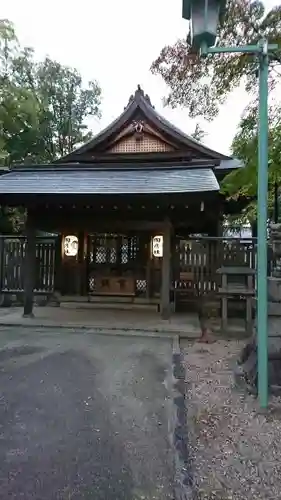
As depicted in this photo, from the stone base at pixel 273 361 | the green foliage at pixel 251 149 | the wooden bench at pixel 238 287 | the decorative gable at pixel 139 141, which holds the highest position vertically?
the decorative gable at pixel 139 141

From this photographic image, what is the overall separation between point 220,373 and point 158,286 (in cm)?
549

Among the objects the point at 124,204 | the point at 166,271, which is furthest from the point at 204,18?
the point at 166,271

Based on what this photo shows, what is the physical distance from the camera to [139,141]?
10680mm

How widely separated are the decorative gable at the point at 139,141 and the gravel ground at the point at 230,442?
757cm

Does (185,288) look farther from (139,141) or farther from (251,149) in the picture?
(251,149)

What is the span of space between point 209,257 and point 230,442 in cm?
590

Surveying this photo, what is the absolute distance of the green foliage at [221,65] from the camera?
6152 mm

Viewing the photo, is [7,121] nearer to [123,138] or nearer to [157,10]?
[123,138]

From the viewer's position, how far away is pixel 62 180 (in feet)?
26.7

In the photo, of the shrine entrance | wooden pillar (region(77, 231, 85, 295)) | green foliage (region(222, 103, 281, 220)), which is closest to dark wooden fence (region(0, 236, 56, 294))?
wooden pillar (region(77, 231, 85, 295))

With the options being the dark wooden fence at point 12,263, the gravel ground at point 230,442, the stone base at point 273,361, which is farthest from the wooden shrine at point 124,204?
the gravel ground at point 230,442

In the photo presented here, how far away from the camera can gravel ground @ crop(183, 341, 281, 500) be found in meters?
2.19

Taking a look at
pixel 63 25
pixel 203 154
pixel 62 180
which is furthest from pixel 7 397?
pixel 63 25

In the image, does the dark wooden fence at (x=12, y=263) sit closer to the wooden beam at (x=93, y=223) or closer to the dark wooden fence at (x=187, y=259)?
the dark wooden fence at (x=187, y=259)
